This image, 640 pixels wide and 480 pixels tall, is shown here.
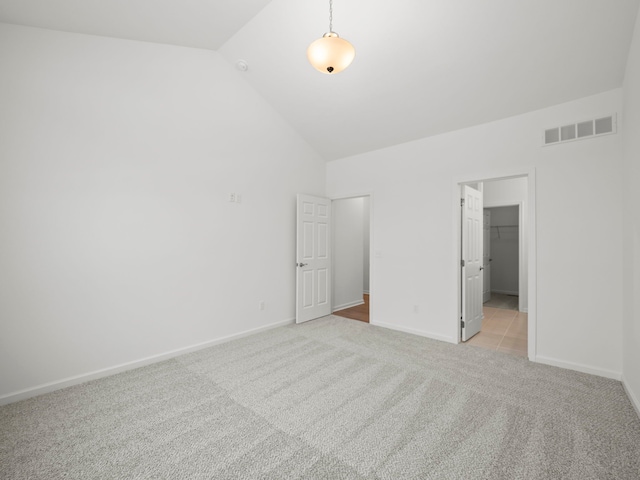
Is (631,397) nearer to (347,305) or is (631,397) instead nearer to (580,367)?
(580,367)

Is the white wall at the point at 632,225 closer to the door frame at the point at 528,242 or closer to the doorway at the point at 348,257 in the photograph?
the door frame at the point at 528,242

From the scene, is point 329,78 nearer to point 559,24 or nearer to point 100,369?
point 559,24

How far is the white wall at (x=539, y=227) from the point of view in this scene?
9.33 ft

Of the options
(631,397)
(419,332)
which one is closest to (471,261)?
(419,332)

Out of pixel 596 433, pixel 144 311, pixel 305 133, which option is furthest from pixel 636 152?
pixel 144 311

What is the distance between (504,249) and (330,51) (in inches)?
297

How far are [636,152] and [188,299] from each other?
14.6 feet

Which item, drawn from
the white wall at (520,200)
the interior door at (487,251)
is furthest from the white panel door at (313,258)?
→ the interior door at (487,251)

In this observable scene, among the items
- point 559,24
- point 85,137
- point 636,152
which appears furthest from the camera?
point 85,137

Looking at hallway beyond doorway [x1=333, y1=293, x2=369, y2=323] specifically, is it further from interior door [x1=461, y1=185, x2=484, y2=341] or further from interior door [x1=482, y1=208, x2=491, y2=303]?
interior door [x1=482, y1=208, x2=491, y2=303]

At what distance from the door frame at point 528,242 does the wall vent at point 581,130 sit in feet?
1.21

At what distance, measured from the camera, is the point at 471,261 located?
164 inches

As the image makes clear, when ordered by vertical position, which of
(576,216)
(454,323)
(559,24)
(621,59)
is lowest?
(454,323)

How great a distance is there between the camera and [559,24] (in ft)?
7.91
